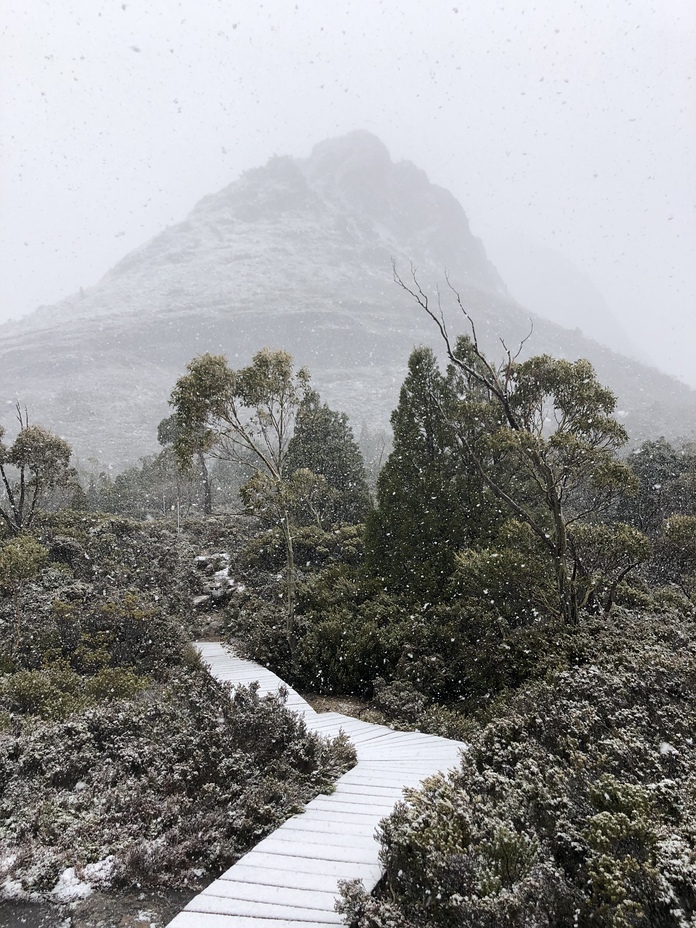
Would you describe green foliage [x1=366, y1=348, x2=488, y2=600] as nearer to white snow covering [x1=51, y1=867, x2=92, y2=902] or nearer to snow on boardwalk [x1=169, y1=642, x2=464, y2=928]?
snow on boardwalk [x1=169, y1=642, x2=464, y2=928]

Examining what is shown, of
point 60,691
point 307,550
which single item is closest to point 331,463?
point 307,550

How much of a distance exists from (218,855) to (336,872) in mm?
824

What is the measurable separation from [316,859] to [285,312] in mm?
133628

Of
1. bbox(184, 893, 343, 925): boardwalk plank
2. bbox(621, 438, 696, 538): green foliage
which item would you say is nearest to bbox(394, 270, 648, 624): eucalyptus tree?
bbox(184, 893, 343, 925): boardwalk plank

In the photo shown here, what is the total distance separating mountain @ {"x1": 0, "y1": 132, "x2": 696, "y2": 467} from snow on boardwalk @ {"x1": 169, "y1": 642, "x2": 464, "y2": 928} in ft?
229

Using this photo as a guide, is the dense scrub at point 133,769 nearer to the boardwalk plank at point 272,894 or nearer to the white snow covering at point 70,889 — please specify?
the white snow covering at point 70,889

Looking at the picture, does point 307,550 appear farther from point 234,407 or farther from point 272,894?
point 272,894

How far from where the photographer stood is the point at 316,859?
304cm

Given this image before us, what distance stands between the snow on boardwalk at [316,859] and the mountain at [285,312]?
6989cm

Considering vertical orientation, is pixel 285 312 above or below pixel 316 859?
above

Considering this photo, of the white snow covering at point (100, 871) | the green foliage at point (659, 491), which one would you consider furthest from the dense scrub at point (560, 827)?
the green foliage at point (659, 491)

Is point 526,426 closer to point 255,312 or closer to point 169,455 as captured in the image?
point 169,455

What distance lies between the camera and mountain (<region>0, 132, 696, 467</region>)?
88.8 metres

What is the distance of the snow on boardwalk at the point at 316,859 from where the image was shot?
256 centimetres
